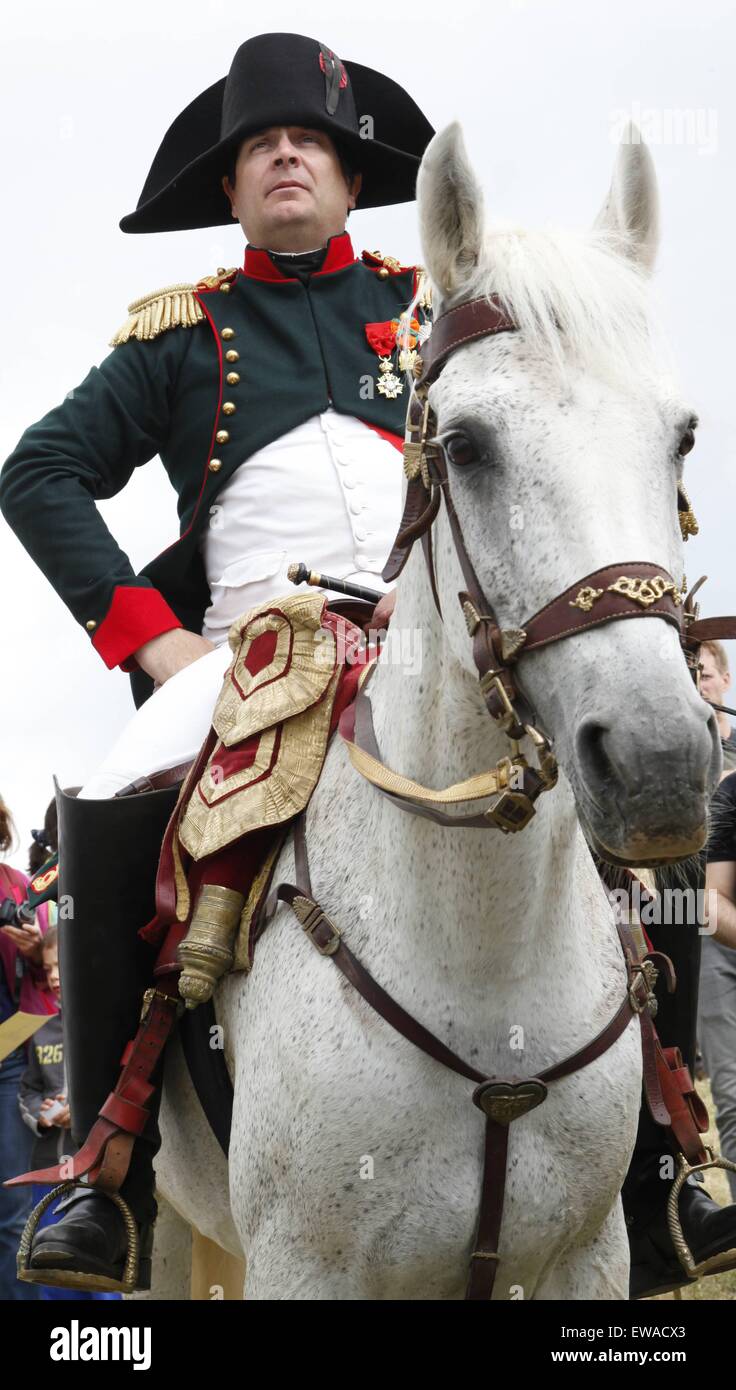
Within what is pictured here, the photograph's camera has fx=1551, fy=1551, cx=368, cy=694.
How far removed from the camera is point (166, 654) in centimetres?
523

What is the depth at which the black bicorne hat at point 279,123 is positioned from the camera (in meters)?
5.56

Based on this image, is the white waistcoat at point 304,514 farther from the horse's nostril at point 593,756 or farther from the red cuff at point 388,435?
the horse's nostril at point 593,756

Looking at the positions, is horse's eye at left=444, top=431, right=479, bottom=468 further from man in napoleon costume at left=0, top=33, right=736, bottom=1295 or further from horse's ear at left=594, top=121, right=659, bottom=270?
man in napoleon costume at left=0, top=33, right=736, bottom=1295

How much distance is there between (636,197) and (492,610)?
1274mm

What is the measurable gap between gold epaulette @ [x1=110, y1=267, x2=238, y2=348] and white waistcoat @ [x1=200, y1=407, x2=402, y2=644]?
577mm

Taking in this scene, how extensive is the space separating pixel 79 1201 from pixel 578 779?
241 centimetres

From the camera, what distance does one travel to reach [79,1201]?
15.1 feet

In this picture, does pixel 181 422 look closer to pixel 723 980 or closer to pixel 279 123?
pixel 279 123

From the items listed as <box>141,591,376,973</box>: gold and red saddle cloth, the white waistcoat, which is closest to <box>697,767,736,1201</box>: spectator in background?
the white waistcoat

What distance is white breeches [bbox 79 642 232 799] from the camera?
493 cm

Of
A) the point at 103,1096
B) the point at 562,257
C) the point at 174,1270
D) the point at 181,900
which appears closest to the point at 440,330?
the point at 562,257

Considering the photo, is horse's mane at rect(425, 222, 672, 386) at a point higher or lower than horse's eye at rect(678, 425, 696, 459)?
higher

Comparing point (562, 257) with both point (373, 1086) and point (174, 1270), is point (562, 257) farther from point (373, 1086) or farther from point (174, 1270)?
point (174, 1270)

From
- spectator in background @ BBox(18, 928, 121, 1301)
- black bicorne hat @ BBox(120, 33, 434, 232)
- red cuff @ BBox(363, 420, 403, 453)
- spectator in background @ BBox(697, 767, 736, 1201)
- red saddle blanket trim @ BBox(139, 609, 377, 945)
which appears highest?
black bicorne hat @ BBox(120, 33, 434, 232)
